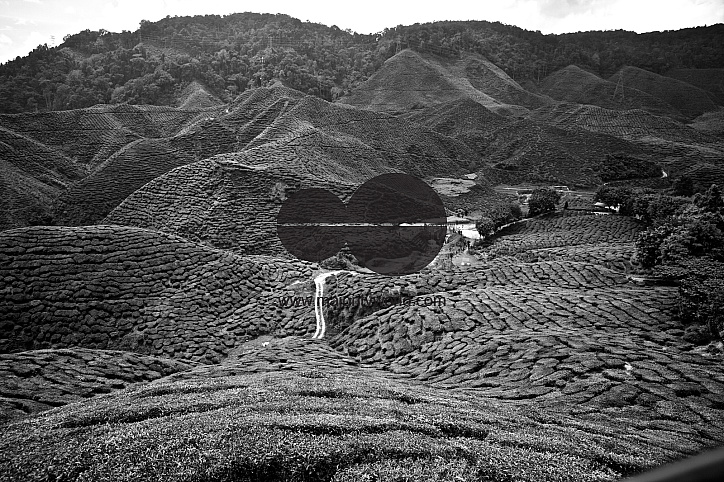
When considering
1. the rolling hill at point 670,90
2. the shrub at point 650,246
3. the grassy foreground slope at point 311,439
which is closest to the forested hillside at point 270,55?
the rolling hill at point 670,90

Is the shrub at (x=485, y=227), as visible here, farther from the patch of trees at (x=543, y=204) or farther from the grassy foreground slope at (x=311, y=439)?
the grassy foreground slope at (x=311, y=439)

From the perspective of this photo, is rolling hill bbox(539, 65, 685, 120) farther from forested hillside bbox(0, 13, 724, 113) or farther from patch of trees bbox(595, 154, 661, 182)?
patch of trees bbox(595, 154, 661, 182)

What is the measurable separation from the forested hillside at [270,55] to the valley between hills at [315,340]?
88.1 ft

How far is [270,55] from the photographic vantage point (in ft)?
215

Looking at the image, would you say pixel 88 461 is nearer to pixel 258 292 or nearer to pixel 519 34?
pixel 258 292

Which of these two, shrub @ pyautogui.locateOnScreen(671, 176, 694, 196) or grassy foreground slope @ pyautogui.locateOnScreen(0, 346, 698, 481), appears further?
shrub @ pyautogui.locateOnScreen(671, 176, 694, 196)

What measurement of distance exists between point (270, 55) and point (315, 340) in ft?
207

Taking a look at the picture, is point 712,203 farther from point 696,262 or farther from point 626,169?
point 626,169

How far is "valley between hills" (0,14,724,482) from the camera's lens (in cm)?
441

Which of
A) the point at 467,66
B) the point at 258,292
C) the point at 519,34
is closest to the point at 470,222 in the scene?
the point at 258,292

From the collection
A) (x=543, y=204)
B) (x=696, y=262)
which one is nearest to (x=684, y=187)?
(x=543, y=204)

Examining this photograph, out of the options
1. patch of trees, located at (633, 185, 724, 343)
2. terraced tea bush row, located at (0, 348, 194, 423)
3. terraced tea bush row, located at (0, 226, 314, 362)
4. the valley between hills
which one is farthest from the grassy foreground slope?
terraced tea bush row, located at (0, 226, 314, 362)
